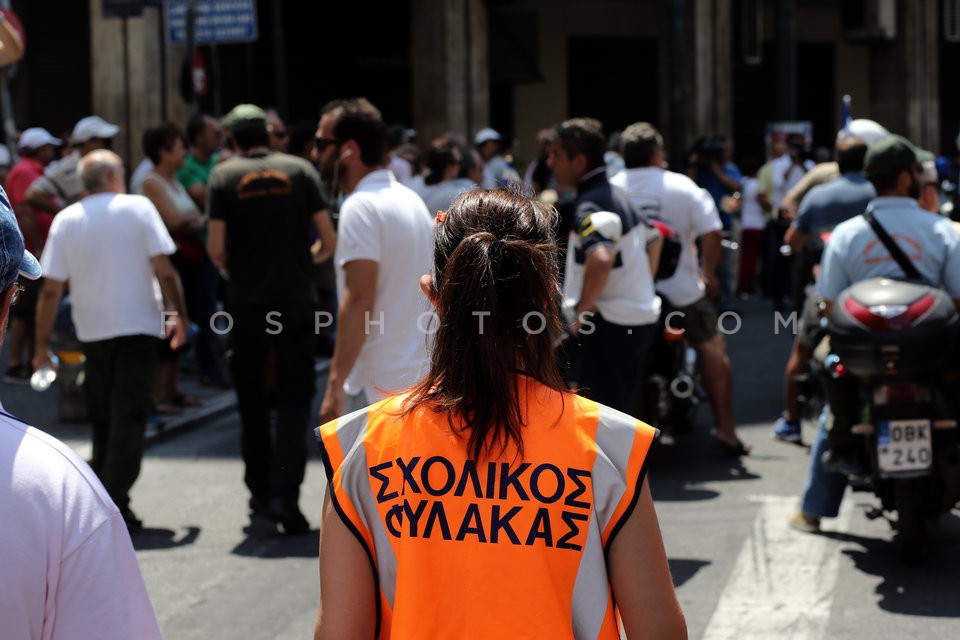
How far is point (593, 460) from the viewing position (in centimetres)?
259

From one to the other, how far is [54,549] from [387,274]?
4.16 m

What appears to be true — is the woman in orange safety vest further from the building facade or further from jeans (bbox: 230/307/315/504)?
the building facade

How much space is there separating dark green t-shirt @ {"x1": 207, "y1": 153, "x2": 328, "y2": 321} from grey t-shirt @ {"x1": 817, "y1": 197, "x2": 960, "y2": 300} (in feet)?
8.29

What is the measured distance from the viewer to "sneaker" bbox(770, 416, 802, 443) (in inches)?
377

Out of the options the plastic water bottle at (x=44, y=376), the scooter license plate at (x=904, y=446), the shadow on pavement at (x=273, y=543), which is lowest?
the shadow on pavement at (x=273, y=543)

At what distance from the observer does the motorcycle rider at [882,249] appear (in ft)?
22.1

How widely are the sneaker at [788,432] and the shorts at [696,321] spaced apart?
82 centimetres

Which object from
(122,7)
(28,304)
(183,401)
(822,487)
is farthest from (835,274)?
(122,7)

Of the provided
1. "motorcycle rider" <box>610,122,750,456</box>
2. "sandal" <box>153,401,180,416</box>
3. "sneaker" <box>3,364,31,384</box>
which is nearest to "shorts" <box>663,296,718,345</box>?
"motorcycle rider" <box>610,122,750,456</box>

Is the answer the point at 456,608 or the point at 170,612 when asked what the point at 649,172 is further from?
the point at 456,608

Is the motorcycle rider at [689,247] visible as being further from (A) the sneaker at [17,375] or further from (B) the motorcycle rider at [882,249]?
(A) the sneaker at [17,375]

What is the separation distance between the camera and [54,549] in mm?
2084

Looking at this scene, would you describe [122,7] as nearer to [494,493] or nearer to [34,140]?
[34,140]

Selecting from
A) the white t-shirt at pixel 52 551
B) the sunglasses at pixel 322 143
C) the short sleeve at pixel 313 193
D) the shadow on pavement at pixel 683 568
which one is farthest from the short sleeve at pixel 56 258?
the white t-shirt at pixel 52 551
